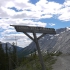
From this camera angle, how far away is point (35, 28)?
43.3 feet

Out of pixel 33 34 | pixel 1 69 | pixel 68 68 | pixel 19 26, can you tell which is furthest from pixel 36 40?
pixel 1 69

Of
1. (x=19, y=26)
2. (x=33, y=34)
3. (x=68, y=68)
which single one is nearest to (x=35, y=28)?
(x=33, y=34)

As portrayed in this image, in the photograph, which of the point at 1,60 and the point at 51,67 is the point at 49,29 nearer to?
the point at 51,67

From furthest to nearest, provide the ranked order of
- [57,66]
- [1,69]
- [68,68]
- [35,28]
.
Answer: [1,69], [57,66], [68,68], [35,28]

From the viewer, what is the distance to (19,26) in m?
12.4

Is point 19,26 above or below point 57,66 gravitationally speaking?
above

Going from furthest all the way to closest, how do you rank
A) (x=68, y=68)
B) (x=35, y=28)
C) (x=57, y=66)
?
1. (x=57, y=66)
2. (x=68, y=68)
3. (x=35, y=28)

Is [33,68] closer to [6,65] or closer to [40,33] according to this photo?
[40,33]

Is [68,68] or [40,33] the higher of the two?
[40,33]

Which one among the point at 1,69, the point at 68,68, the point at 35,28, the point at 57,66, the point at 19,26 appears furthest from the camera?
the point at 1,69

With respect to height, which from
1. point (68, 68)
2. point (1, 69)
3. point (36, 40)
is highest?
point (36, 40)

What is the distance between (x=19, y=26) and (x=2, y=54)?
54.6 metres

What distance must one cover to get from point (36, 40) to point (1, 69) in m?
52.4

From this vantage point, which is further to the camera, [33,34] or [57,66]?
[57,66]
